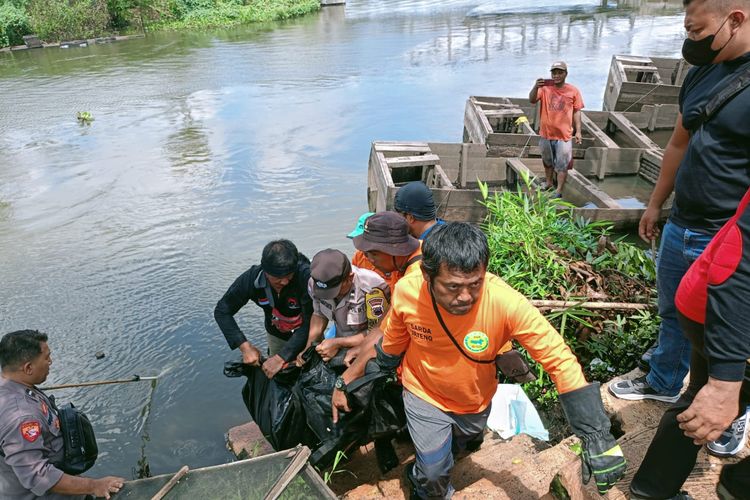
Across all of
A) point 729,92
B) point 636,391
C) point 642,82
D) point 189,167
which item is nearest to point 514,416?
point 636,391

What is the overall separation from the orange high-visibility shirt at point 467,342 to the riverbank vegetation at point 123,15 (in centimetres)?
3473

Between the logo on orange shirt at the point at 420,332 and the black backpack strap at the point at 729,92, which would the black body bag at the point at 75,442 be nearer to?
the logo on orange shirt at the point at 420,332

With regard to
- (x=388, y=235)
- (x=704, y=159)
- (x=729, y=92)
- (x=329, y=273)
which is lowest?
(x=329, y=273)

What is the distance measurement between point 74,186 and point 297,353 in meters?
10.1

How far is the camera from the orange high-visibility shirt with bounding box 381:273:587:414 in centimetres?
211

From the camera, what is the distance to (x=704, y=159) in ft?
7.46

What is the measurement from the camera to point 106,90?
1888 cm

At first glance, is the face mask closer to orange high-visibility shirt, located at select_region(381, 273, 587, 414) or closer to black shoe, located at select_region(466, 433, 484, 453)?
orange high-visibility shirt, located at select_region(381, 273, 587, 414)

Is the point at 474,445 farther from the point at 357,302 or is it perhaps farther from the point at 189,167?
the point at 189,167

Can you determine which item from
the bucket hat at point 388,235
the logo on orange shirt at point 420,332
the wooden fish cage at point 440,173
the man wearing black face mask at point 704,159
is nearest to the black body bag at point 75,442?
the bucket hat at point 388,235

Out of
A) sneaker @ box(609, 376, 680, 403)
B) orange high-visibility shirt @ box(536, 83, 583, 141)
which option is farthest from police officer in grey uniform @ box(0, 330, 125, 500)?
orange high-visibility shirt @ box(536, 83, 583, 141)

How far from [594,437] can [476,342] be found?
22.8 inches

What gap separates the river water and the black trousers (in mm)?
3738

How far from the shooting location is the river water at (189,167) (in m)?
5.93
